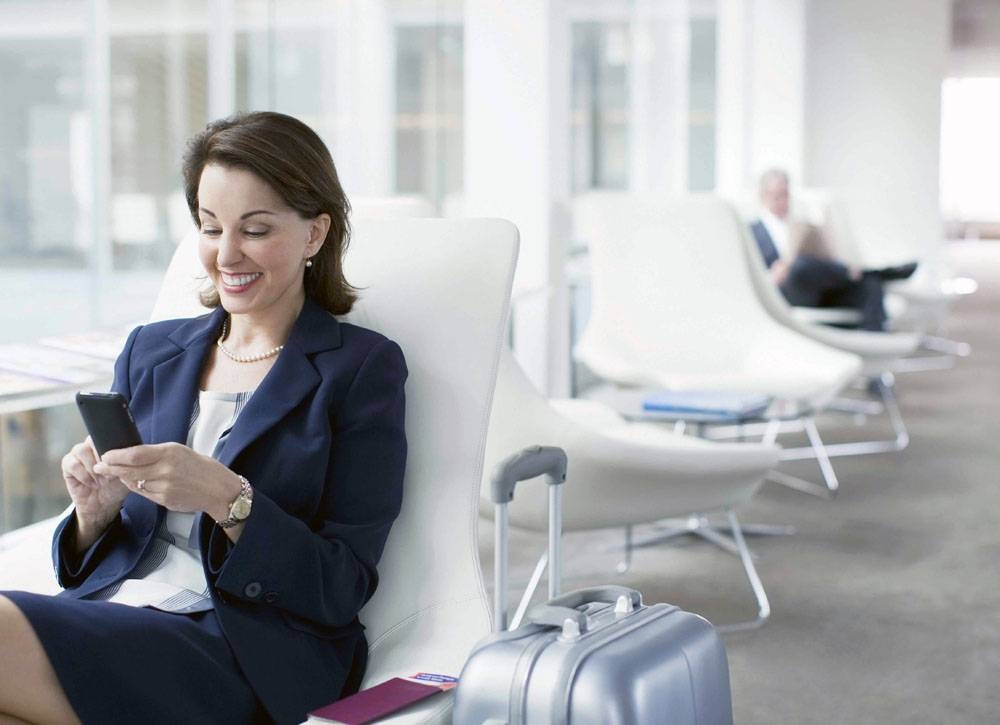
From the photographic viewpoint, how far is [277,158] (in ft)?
5.77

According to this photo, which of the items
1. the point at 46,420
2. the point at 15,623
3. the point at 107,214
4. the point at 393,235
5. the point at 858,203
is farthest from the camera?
the point at 858,203

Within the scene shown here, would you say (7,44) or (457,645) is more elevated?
(7,44)

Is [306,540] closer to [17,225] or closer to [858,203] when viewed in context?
[17,225]

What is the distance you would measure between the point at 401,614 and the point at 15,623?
1.86 ft

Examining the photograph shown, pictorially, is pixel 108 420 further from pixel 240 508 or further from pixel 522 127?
pixel 522 127

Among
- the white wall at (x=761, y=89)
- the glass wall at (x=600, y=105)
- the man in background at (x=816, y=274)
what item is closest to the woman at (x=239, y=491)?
the glass wall at (x=600, y=105)

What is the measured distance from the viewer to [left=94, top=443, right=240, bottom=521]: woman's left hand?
156 cm

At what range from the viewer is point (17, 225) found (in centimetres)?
279

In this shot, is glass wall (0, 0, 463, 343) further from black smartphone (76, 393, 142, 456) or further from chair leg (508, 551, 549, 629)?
black smartphone (76, 393, 142, 456)

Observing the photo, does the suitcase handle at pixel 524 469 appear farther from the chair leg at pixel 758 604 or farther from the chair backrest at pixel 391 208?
the chair leg at pixel 758 604

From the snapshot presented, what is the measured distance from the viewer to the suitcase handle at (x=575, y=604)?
5.13ft

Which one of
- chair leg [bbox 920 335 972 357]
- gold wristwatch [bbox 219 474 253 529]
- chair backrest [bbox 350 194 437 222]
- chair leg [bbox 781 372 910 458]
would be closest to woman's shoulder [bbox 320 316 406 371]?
gold wristwatch [bbox 219 474 253 529]

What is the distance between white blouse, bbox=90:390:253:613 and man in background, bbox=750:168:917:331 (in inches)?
202

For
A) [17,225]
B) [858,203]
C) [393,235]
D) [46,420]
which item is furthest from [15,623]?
[858,203]
